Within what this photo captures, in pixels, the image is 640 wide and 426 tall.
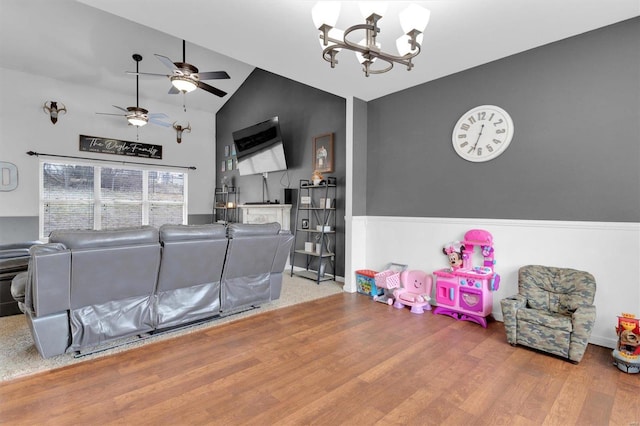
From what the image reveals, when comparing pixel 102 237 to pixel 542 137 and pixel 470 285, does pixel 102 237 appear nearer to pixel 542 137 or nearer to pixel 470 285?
pixel 470 285

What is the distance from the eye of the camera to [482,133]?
11.6 ft

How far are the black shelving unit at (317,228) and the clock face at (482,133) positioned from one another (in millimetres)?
2012

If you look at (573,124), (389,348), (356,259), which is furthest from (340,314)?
(573,124)

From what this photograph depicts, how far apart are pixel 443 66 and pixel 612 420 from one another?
3.39m

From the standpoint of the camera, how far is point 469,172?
12.0 ft

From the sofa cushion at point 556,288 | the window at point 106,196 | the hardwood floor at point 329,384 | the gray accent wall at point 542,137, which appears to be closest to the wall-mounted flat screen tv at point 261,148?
the window at point 106,196

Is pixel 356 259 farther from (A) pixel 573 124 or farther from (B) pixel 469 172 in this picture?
(A) pixel 573 124

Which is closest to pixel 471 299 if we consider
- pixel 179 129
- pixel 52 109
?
pixel 179 129

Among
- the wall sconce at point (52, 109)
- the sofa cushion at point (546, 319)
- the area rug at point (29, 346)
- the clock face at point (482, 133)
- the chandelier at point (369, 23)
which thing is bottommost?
the area rug at point (29, 346)

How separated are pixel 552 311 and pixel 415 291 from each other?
1418 millimetres

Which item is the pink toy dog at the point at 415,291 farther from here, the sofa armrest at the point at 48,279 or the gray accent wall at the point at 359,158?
the sofa armrest at the point at 48,279

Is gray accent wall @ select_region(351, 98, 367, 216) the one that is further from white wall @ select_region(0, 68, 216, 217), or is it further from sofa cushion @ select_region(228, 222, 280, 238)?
white wall @ select_region(0, 68, 216, 217)

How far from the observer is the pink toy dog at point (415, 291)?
3.67 metres

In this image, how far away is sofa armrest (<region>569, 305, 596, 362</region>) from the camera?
2.41 m
